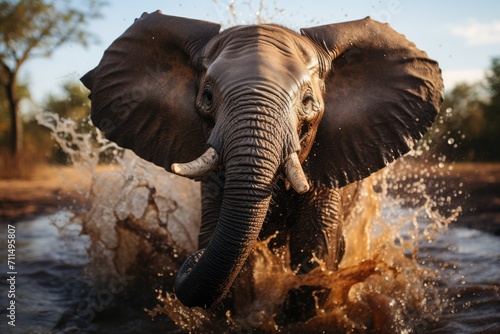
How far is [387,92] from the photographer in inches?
157

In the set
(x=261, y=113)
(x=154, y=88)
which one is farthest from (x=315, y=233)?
(x=154, y=88)

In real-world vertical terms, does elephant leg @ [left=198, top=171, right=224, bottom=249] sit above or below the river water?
above

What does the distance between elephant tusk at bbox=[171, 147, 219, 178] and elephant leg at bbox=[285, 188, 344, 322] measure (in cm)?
117

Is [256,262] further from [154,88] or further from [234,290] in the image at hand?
[154,88]

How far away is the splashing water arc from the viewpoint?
14.6ft

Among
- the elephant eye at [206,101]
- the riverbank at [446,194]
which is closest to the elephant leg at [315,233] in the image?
the elephant eye at [206,101]

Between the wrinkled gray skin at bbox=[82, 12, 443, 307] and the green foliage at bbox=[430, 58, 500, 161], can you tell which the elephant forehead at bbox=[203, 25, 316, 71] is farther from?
the green foliage at bbox=[430, 58, 500, 161]

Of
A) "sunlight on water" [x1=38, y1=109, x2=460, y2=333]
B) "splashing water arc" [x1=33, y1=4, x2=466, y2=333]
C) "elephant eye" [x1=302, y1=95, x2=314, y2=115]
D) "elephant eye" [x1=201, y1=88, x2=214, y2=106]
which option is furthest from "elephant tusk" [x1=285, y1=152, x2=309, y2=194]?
"splashing water arc" [x1=33, y1=4, x2=466, y2=333]

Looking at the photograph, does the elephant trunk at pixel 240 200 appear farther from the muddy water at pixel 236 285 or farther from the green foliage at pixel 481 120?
the green foliage at pixel 481 120

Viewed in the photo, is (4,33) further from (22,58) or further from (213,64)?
(213,64)

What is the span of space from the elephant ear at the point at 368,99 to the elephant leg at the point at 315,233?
34 cm

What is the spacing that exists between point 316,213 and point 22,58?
60.0ft

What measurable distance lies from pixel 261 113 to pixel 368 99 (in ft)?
3.71

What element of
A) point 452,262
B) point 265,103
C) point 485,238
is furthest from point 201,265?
point 485,238
